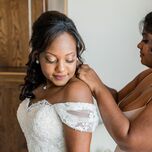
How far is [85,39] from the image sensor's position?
2.41 metres

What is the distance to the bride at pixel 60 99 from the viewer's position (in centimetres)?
105

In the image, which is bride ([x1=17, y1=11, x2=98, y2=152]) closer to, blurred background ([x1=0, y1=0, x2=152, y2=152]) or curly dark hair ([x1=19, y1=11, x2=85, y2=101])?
curly dark hair ([x1=19, y1=11, x2=85, y2=101])

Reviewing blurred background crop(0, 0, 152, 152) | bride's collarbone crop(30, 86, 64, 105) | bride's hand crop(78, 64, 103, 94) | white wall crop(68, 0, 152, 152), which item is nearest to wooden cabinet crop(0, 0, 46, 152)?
blurred background crop(0, 0, 152, 152)

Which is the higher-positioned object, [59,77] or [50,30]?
[50,30]

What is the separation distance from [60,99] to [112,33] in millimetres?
1348

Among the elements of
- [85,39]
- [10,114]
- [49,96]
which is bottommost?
[10,114]

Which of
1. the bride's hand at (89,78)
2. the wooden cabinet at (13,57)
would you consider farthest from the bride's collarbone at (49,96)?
the wooden cabinet at (13,57)

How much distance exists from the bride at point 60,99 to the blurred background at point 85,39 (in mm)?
1230

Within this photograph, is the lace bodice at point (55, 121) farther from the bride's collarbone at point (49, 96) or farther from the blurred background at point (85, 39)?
the blurred background at point (85, 39)

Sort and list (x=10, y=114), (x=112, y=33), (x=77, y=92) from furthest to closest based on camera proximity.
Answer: (x=10, y=114) < (x=112, y=33) < (x=77, y=92)

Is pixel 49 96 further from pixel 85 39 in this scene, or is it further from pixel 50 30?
pixel 85 39

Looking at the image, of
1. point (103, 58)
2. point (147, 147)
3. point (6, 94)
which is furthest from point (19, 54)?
point (147, 147)

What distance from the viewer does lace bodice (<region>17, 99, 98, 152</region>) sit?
105 cm

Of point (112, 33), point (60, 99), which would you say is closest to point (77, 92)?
point (60, 99)
